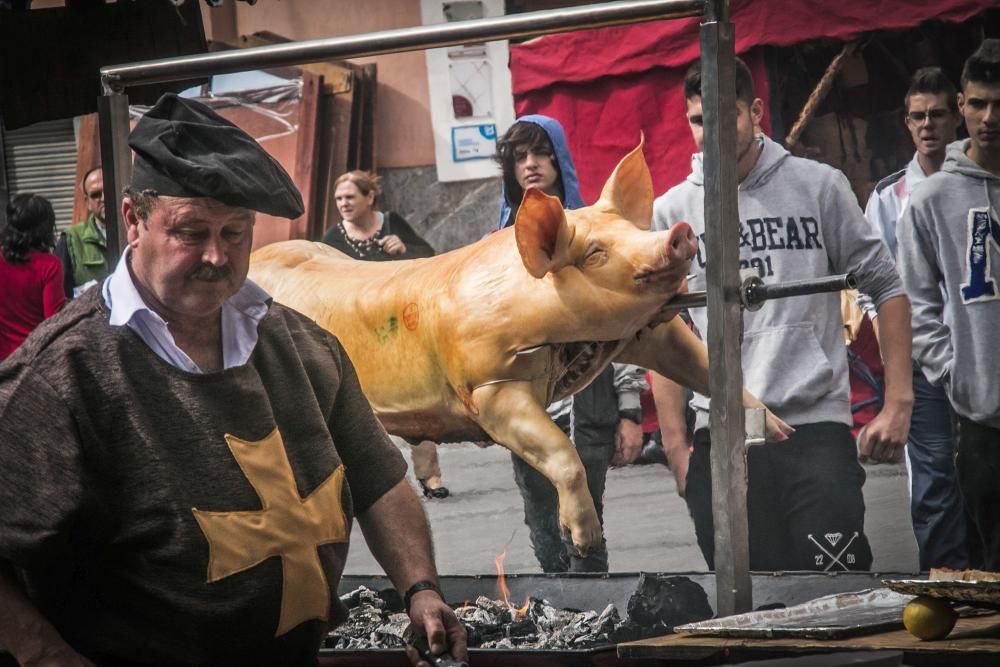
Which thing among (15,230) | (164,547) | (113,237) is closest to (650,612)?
(164,547)

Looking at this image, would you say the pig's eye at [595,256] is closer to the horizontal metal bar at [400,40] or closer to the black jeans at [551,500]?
the horizontal metal bar at [400,40]

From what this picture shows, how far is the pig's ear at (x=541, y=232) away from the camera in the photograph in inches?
110

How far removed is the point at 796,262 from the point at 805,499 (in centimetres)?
66

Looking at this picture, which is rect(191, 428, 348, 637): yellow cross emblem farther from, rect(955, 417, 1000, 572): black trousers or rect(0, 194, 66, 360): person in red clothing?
rect(0, 194, 66, 360): person in red clothing

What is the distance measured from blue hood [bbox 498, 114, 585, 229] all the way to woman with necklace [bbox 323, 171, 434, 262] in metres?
0.26

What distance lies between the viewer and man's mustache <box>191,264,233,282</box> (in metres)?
2.14

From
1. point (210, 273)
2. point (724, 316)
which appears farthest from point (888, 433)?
point (210, 273)

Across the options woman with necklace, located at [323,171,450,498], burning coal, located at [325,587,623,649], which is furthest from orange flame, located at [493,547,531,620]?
woman with necklace, located at [323,171,450,498]

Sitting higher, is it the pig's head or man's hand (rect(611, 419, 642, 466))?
the pig's head

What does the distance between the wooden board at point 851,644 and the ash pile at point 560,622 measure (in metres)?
0.88

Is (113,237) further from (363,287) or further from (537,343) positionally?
(537,343)

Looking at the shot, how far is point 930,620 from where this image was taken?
1.86 m

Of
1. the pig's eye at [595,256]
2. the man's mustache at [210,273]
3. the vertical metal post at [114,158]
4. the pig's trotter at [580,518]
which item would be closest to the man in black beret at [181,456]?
the man's mustache at [210,273]

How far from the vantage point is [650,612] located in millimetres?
3062
